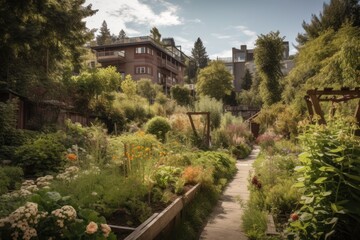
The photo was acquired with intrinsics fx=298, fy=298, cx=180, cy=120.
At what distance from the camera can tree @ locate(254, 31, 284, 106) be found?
26.4 meters

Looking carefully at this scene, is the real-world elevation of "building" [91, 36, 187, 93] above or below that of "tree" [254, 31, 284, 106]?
above

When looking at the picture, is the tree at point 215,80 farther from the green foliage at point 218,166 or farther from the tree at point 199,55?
the tree at point 199,55

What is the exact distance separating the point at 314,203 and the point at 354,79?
8.79 m

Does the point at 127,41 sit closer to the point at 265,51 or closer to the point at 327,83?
the point at 265,51

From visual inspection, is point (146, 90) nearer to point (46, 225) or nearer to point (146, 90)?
point (146, 90)

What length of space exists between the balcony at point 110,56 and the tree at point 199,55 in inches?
1390

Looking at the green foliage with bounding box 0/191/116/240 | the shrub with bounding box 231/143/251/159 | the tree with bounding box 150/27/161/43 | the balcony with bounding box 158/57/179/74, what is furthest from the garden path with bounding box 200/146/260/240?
the tree with bounding box 150/27/161/43

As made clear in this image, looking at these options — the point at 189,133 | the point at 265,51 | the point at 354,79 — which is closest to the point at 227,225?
the point at 354,79

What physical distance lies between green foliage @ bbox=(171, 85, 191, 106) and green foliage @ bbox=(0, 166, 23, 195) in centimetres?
2885

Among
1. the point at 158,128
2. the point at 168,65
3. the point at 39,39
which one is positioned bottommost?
the point at 158,128

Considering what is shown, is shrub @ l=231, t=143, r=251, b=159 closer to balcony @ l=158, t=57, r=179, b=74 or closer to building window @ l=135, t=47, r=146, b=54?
building window @ l=135, t=47, r=146, b=54

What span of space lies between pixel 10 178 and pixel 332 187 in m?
5.88

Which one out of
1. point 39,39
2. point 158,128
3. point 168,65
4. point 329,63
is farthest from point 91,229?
point 168,65

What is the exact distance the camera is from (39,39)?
13.9 m
